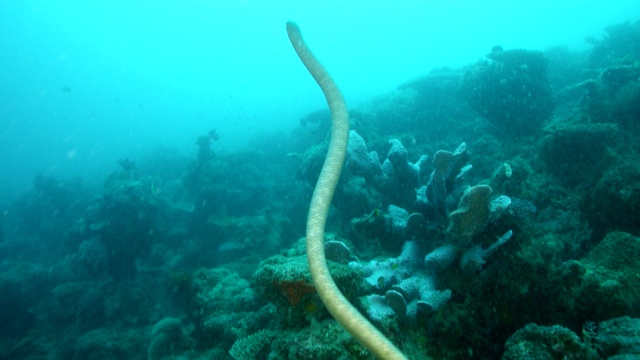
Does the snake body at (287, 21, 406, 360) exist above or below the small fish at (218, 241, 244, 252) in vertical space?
above

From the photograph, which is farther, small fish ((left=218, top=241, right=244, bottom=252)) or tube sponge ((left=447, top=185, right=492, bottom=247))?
small fish ((left=218, top=241, right=244, bottom=252))

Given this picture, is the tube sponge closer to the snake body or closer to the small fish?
the snake body

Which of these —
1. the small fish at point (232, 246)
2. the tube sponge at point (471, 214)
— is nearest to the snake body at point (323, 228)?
the tube sponge at point (471, 214)

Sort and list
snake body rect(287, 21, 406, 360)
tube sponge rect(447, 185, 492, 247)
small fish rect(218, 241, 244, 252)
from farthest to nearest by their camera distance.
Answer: small fish rect(218, 241, 244, 252) < tube sponge rect(447, 185, 492, 247) < snake body rect(287, 21, 406, 360)

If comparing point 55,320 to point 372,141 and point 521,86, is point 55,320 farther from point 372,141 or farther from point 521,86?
point 521,86

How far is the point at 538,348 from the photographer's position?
2.10m

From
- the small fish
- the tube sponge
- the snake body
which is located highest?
the snake body

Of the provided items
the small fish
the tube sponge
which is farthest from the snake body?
the small fish

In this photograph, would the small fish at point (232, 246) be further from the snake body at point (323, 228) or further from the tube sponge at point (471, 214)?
the tube sponge at point (471, 214)

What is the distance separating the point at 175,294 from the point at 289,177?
781 cm

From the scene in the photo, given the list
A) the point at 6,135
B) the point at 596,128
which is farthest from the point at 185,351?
the point at 6,135

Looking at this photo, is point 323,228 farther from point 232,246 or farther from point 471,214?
point 232,246

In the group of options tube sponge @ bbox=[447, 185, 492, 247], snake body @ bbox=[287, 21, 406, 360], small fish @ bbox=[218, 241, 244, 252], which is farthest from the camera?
small fish @ bbox=[218, 241, 244, 252]

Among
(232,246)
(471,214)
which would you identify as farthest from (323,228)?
(232,246)
